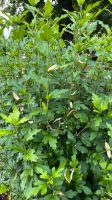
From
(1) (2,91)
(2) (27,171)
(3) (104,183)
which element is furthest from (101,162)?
(1) (2,91)

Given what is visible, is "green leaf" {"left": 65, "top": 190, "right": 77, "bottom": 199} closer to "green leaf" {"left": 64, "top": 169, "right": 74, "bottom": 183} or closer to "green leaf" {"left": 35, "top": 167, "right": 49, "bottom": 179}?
"green leaf" {"left": 64, "top": 169, "right": 74, "bottom": 183}

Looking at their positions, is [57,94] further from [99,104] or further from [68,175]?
[68,175]

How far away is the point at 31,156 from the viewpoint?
259cm

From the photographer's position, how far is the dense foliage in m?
2.70

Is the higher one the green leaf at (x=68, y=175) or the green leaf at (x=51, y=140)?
the green leaf at (x=51, y=140)

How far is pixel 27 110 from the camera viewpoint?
2.86 meters

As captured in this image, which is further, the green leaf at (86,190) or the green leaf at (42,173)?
the green leaf at (86,190)

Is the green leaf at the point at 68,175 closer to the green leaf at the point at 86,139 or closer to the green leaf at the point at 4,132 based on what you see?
the green leaf at the point at 86,139

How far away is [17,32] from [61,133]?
0.80m

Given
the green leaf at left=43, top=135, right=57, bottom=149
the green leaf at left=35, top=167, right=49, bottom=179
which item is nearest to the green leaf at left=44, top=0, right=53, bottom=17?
the green leaf at left=43, top=135, right=57, bottom=149

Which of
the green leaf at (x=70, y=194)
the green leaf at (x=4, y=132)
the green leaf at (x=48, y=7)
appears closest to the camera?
the green leaf at (x=4, y=132)

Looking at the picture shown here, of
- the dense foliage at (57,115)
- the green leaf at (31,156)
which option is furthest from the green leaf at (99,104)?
the green leaf at (31,156)

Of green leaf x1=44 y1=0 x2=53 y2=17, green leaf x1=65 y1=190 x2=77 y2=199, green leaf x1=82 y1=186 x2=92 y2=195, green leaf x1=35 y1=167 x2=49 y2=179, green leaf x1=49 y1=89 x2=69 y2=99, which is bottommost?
green leaf x1=82 y1=186 x2=92 y2=195

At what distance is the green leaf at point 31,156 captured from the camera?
2.57m
